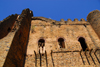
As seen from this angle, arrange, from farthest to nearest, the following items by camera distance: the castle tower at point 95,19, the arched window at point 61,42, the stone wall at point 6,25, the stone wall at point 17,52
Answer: the castle tower at point 95,19 → the arched window at point 61,42 → the stone wall at point 6,25 → the stone wall at point 17,52

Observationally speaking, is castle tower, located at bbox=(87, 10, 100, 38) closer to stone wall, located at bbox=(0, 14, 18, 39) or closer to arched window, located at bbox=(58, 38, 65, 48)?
arched window, located at bbox=(58, 38, 65, 48)

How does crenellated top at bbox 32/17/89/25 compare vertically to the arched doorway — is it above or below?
above

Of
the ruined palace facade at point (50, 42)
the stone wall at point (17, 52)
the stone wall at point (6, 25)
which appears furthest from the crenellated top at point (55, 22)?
the stone wall at point (17, 52)

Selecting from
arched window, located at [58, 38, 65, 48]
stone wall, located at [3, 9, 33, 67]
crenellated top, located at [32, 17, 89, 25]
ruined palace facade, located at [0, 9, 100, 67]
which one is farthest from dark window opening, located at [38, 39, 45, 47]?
crenellated top, located at [32, 17, 89, 25]

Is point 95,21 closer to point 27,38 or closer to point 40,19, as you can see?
point 40,19

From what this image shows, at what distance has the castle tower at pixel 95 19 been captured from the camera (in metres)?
9.11

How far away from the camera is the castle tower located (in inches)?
359

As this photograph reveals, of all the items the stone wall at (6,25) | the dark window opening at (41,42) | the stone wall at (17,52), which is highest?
the stone wall at (6,25)

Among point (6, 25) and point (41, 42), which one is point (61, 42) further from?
point (6, 25)

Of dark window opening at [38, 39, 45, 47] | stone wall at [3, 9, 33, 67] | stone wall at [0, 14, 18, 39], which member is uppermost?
stone wall at [0, 14, 18, 39]

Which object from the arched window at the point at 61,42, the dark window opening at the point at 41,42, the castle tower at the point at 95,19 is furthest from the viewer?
the castle tower at the point at 95,19

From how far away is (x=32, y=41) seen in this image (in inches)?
313

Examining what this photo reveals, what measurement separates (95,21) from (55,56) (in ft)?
21.1

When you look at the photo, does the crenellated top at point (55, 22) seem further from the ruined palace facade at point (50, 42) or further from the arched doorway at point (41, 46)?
the arched doorway at point (41, 46)
